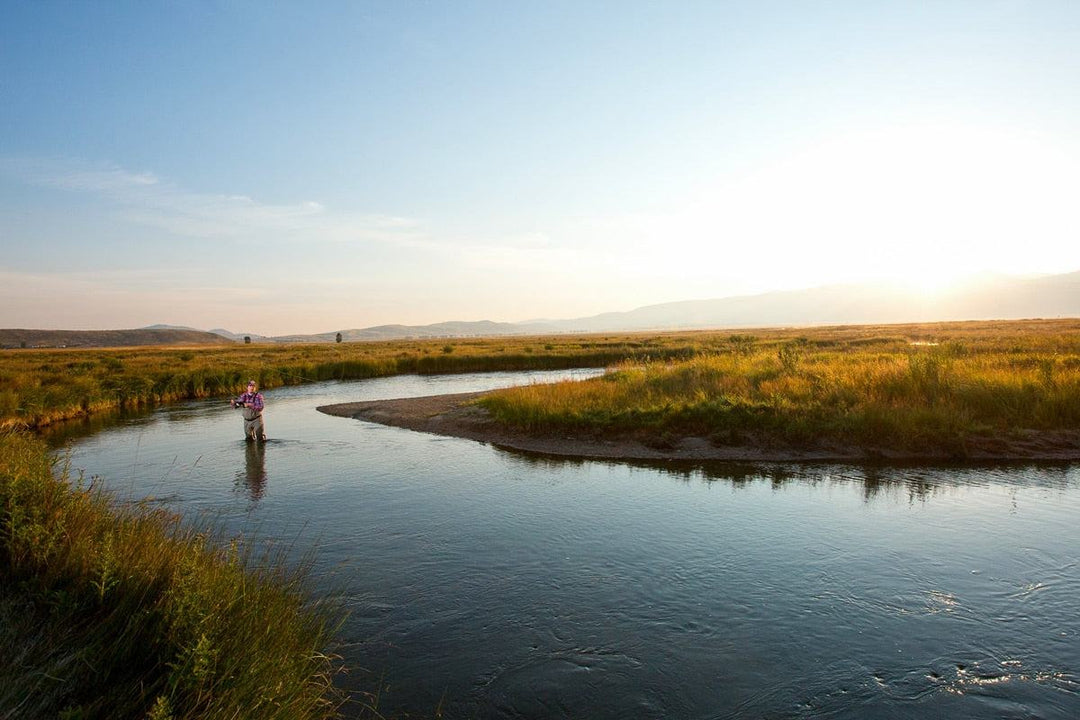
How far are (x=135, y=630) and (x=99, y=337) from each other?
20739 cm

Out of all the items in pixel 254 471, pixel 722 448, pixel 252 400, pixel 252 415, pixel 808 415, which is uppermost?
pixel 252 400

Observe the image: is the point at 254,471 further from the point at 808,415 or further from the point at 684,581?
the point at 808,415

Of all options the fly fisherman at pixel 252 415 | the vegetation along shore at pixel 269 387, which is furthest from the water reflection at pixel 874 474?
the fly fisherman at pixel 252 415

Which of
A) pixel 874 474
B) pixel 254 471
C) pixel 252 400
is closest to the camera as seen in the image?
pixel 874 474

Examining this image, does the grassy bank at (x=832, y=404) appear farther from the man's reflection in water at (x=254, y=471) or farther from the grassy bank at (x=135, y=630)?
the grassy bank at (x=135, y=630)

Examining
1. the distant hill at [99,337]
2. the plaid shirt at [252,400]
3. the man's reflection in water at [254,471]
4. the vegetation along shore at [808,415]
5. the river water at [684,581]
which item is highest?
the distant hill at [99,337]

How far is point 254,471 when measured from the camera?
17.7 meters

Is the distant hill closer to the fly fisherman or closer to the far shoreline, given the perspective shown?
the fly fisherman

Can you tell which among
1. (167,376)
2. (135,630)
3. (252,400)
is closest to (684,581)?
(135,630)

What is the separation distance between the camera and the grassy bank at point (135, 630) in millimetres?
4531

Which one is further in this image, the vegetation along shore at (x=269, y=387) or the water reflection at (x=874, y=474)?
the water reflection at (x=874, y=474)

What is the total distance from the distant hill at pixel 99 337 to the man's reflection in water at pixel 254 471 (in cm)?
13841

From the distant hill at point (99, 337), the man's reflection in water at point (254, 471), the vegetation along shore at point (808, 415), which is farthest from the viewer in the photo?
the distant hill at point (99, 337)

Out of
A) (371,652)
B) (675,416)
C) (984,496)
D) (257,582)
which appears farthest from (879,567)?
(675,416)
